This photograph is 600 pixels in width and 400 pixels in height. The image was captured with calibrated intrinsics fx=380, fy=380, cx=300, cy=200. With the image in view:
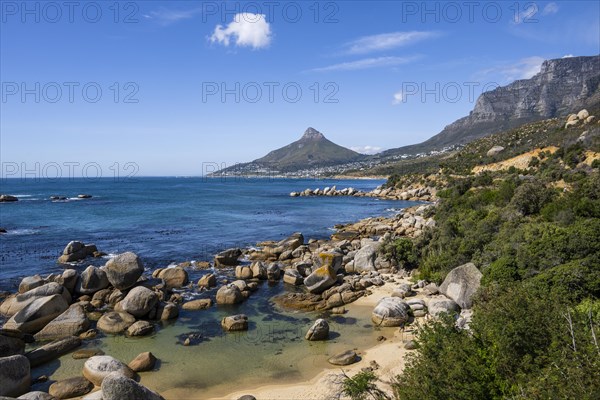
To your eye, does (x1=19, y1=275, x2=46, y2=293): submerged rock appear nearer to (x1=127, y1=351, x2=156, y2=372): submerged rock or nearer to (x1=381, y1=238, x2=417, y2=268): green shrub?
(x1=127, y1=351, x2=156, y2=372): submerged rock

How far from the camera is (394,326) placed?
59.9 feet

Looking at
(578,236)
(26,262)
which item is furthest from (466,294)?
(26,262)

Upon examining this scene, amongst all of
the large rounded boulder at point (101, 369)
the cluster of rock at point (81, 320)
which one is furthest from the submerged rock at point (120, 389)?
the large rounded boulder at point (101, 369)

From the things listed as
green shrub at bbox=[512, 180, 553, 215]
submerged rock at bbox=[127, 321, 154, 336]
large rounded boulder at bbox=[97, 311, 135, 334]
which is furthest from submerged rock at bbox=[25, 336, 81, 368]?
green shrub at bbox=[512, 180, 553, 215]

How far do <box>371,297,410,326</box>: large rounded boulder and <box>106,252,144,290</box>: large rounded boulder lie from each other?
14.2 meters

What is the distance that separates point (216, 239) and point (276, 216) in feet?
71.8

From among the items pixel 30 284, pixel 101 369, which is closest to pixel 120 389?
pixel 101 369

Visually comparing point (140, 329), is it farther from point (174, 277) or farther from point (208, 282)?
point (174, 277)

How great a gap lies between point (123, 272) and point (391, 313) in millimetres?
15553

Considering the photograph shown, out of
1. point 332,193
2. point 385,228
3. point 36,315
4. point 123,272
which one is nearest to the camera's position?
point 36,315

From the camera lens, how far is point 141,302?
64.5 ft

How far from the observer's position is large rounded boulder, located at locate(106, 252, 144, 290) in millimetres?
22625

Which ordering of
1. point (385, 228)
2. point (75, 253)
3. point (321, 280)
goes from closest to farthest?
point (321, 280) → point (75, 253) → point (385, 228)

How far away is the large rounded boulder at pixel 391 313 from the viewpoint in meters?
18.3
